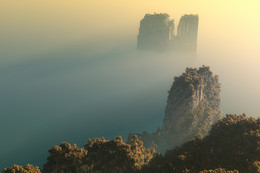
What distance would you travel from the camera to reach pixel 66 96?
193625mm

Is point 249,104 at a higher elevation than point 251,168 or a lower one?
higher

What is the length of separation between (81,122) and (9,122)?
3614 cm

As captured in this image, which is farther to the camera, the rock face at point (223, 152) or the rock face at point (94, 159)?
the rock face at point (94, 159)

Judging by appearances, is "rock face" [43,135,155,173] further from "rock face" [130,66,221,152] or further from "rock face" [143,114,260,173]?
"rock face" [130,66,221,152]

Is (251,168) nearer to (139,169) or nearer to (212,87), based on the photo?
(139,169)

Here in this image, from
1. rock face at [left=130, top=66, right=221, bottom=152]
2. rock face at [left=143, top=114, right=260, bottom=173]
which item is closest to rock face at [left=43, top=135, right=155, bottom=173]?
rock face at [left=143, top=114, right=260, bottom=173]

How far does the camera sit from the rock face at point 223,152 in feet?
111

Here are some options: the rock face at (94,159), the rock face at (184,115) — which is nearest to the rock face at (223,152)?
the rock face at (94,159)

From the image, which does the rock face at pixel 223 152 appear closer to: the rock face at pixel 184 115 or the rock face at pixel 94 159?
the rock face at pixel 94 159

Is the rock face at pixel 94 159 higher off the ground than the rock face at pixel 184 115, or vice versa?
the rock face at pixel 184 115

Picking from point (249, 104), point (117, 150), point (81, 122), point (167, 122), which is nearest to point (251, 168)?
point (117, 150)

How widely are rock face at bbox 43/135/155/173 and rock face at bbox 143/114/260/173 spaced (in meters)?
4.54

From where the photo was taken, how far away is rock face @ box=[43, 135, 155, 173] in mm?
40406

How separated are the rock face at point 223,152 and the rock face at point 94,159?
4538 millimetres
